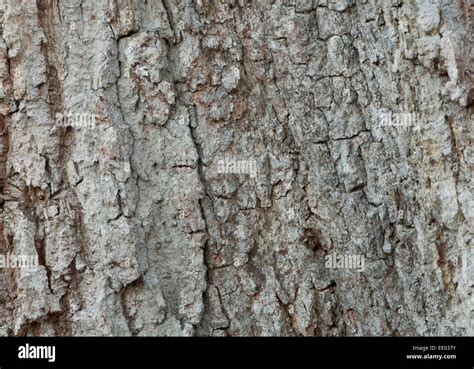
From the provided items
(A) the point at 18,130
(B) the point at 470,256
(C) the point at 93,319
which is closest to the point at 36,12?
(A) the point at 18,130

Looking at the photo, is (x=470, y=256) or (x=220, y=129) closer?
(x=470, y=256)

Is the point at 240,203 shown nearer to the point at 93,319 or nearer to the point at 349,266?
the point at 349,266

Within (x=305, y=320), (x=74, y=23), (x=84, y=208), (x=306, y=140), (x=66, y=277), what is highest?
(x=74, y=23)

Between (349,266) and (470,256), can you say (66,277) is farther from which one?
(470,256)

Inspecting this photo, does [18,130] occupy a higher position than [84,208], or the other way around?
[18,130]

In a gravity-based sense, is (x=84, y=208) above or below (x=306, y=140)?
below

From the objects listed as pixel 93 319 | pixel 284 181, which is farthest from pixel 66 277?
pixel 284 181
